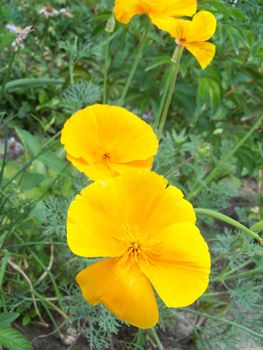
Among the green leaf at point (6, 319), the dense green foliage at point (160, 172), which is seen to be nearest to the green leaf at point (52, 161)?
the dense green foliage at point (160, 172)

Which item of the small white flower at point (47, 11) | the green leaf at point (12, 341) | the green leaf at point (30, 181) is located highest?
the green leaf at point (12, 341)

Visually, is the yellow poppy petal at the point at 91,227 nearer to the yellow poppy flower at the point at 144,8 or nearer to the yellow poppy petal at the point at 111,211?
the yellow poppy petal at the point at 111,211

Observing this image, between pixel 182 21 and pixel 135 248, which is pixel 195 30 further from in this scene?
pixel 135 248

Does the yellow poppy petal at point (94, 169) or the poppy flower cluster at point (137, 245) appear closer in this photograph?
the poppy flower cluster at point (137, 245)

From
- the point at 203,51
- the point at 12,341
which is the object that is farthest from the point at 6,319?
the point at 203,51

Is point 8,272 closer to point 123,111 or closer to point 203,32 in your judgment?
point 123,111

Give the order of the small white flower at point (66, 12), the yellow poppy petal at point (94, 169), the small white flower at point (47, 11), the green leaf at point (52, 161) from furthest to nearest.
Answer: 1. the small white flower at point (66, 12)
2. the small white flower at point (47, 11)
3. the green leaf at point (52, 161)
4. the yellow poppy petal at point (94, 169)

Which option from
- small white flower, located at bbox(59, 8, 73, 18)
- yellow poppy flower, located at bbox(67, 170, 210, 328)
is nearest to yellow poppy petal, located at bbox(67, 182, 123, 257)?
yellow poppy flower, located at bbox(67, 170, 210, 328)

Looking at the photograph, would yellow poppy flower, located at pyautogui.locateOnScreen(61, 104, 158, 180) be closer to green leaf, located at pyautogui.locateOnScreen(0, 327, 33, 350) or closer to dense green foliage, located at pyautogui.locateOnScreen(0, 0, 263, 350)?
dense green foliage, located at pyautogui.locateOnScreen(0, 0, 263, 350)
